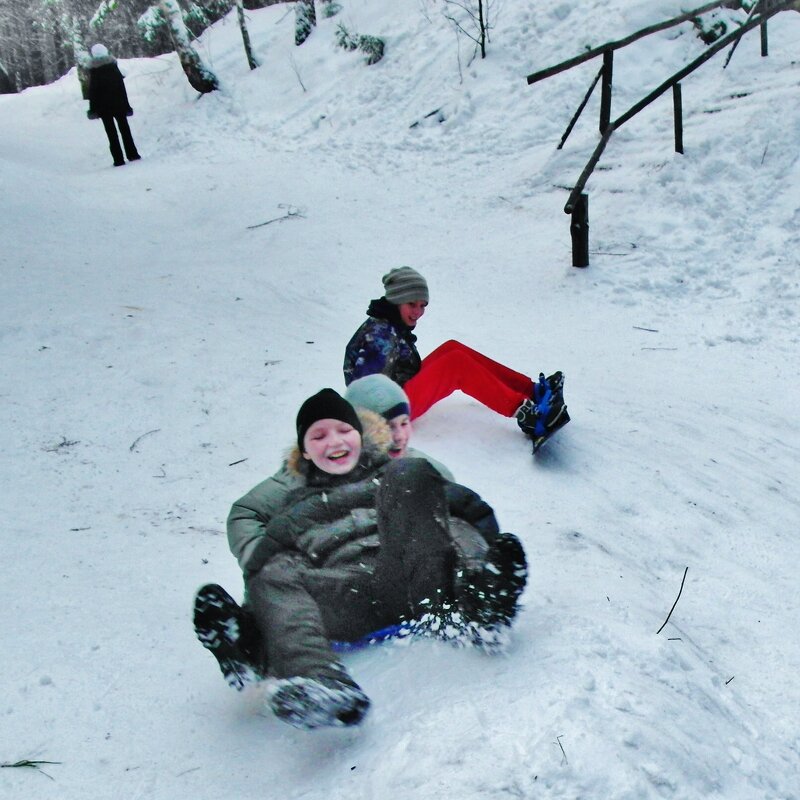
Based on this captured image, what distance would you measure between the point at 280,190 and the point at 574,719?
8.31 meters

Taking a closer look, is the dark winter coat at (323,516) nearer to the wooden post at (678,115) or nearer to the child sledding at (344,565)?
the child sledding at (344,565)

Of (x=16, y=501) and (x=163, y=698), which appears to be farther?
(x=16, y=501)

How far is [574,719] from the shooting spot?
2.19 metres

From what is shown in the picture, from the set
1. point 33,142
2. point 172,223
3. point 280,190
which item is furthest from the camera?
point 33,142

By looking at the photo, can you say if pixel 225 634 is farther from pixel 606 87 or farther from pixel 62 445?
pixel 606 87

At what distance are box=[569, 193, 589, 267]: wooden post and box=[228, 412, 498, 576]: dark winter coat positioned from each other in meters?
4.61

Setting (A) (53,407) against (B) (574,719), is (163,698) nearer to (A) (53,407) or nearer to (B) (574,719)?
(B) (574,719)

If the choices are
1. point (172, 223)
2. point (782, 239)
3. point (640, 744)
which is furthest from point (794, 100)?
point (640, 744)

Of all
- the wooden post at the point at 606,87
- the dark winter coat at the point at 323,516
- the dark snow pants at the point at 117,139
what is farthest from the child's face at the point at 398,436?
the dark snow pants at the point at 117,139

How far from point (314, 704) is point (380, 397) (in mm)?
1305

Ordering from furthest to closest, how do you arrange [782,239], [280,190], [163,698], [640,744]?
1. [280,190]
2. [782,239]
3. [163,698]
4. [640,744]

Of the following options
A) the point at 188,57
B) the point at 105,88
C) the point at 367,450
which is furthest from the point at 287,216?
the point at 367,450

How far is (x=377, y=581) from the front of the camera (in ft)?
8.70

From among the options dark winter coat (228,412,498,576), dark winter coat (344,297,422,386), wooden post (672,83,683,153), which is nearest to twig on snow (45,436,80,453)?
dark winter coat (344,297,422,386)
